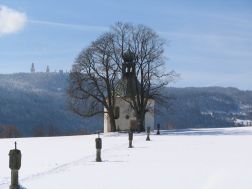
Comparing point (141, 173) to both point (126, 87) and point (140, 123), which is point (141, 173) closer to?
point (140, 123)

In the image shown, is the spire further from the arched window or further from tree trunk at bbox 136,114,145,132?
the arched window

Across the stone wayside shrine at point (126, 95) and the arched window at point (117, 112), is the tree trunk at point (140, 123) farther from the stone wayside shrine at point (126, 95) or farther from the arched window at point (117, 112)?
the arched window at point (117, 112)

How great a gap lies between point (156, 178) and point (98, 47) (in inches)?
1680

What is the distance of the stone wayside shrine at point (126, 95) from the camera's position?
187ft

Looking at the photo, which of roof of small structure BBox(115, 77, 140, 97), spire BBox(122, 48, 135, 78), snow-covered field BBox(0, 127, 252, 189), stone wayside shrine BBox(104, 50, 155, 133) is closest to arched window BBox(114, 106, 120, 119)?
stone wayside shrine BBox(104, 50, 155, 133)

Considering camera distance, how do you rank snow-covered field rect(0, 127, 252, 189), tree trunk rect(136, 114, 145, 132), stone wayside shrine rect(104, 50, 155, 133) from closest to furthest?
snow-covered field rect(0, 127, 252, 189) → tree trunk rect(136, 114, 145, 132) → stone wayside shrine rect(104, 50, 155, 133)

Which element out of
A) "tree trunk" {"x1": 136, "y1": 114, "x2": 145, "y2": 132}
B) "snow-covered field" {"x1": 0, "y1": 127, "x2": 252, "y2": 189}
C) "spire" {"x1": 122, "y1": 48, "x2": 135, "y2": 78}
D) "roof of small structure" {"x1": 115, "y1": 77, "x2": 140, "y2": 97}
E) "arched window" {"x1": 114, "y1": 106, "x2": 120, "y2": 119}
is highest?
"spire" {"x1": 122, "y1": 48, "x2": 135, "y2": 78}

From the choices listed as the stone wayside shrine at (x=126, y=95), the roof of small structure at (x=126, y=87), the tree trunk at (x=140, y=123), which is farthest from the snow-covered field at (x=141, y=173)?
the roof of small structure at (x=126, y=87)

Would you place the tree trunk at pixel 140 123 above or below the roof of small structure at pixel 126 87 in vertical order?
below

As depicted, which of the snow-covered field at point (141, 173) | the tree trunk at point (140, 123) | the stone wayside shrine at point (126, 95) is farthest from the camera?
the stone wayside shrine at point (126, 95)

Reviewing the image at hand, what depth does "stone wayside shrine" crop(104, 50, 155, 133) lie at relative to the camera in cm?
5697

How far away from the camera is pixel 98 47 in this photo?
182 feet

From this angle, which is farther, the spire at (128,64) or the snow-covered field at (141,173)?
the spire at (128,64)

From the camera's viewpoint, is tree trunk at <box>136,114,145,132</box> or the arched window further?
the arched window
